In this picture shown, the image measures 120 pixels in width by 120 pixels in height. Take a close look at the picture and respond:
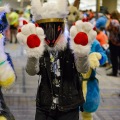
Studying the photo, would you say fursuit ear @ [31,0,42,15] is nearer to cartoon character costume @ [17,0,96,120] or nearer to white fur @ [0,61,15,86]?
cartoon character costume @ [17,0,96,120]

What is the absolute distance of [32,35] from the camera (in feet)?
10.5

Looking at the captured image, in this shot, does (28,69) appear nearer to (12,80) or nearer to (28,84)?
(12,80)

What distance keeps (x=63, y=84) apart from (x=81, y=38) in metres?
0.52

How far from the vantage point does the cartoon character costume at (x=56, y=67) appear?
3.39 m

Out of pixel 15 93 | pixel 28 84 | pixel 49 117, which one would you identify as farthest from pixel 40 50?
pixel 28 84

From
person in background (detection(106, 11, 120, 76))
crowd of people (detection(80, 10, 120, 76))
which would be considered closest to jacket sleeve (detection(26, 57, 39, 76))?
crowd of people (detection(80, 10, 120, 76))

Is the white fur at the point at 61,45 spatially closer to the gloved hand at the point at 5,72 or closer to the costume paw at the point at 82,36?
the costume paw at the point at 82,36

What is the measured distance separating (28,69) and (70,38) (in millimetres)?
499

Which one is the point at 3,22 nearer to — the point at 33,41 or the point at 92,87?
the point at 33,41

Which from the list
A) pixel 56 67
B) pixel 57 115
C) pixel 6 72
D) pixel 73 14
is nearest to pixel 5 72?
pixel 6 72

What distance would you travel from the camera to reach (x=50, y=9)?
3.45 m

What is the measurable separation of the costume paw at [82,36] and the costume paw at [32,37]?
0.30 meters

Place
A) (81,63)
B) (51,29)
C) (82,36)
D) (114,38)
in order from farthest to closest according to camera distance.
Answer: (114,38), (51,29), (81,63), (82,36)

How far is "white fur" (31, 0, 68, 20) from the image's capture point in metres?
3.45
